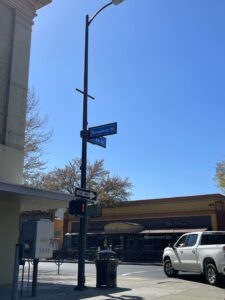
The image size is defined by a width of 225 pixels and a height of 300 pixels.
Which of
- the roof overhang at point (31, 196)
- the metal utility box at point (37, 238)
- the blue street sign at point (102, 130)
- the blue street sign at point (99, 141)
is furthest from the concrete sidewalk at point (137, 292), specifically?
the blue street sign at point (102, 130)

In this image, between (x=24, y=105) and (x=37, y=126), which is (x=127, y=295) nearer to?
(x=24, y=105)

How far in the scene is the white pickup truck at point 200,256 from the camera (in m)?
15.2

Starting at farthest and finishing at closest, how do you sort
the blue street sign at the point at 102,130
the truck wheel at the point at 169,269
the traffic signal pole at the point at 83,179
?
the truck wheel at the point at 169,269
the blue street sign at the point at 102,130
the traffic signal pole at the point at 83,179

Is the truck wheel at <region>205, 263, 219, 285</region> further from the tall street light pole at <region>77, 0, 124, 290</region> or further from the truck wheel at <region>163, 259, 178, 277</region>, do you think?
the tall street light pole at <region>77, 0, 124, 290</region>

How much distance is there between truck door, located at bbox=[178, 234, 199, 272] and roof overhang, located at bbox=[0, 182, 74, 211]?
5.23 m

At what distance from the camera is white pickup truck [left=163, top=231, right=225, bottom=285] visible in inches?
598

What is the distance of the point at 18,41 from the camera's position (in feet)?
53.3

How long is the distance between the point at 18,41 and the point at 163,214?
29981 mm

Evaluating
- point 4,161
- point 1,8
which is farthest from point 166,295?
point 1,8

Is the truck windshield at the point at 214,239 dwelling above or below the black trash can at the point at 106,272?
above

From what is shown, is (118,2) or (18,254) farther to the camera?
(118,2)

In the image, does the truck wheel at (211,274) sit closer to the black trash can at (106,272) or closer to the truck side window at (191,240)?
the truck side window at (191,240)

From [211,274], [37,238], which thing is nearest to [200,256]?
[211,274]

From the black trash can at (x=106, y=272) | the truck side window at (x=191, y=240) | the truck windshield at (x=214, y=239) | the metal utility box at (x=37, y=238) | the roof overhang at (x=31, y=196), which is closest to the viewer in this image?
the metal utility box at (x=37, y=238)
